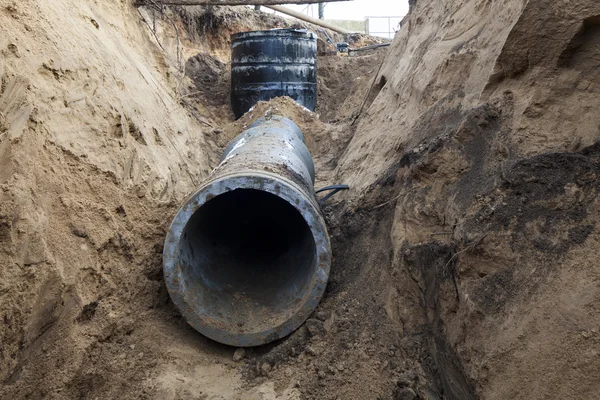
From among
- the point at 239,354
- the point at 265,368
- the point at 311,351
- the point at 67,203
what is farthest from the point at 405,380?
the point at 67,203

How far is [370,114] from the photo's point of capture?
6.09m

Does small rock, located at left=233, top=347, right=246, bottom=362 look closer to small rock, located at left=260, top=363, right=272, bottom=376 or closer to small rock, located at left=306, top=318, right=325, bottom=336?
small rock, located at left=260, top=363, right=272, bottom=376

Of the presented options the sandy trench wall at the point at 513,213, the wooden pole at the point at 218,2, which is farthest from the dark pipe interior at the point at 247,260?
the wooden pole at the point at 218,2

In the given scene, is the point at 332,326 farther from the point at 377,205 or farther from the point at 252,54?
the point at 252,54

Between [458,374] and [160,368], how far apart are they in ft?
5.11

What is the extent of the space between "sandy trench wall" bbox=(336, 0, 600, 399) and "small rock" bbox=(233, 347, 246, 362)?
1013 mm

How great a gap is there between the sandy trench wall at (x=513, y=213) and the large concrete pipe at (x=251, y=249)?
0.64 m

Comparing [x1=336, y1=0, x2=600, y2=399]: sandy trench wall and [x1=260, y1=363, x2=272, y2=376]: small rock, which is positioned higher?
[x1=336, y1=0, x2=600, y2=399]: sandy trench wall

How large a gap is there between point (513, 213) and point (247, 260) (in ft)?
7.37

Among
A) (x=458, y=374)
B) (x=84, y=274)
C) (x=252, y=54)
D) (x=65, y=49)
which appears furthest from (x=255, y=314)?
(x=252, y=54)

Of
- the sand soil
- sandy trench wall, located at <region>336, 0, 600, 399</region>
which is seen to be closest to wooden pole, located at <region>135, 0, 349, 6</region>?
the sand soil

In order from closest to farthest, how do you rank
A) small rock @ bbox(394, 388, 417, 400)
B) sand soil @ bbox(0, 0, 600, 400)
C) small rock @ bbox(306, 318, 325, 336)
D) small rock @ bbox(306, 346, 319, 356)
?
sand soil @ bbox(0, 0, 600, 400) < small rock @ bbox(394, 388, 417, 400) < small rock @ bbox(306, 346, 319, 356) < small rock @ bbox(306, 318, 325, 336)

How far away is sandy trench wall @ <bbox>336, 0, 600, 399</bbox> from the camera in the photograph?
2.21m

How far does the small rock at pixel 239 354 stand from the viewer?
11.1 ft
